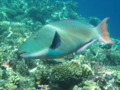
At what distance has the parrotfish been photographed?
54.1 inches

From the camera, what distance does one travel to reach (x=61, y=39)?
4.80 ft

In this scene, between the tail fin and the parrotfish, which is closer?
the parrotfish

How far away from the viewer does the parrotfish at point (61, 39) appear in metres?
1.37

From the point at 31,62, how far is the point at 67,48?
207 inches

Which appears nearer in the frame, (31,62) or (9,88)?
(9,88)

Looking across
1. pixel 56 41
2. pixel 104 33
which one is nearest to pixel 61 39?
pixel 56 41

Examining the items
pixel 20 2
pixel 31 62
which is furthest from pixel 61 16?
pixel 31 62

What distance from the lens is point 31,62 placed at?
6.55 meters

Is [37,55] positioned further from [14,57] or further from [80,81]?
[14,57]

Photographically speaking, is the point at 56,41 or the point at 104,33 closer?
the point at 56,41

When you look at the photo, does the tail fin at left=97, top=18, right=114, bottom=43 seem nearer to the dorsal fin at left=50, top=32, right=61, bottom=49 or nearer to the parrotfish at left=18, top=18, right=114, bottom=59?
the parrotfish at left=18, top=18, right=114, bottom=59

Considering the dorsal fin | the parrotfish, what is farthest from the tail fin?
the dorsal fin

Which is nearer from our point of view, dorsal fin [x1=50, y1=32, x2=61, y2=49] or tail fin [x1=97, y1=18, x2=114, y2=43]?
dorsal fin [x1=50, y1=32, x2=61, y2=49]

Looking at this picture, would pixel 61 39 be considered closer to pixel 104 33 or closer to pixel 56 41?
pixel 56 41
